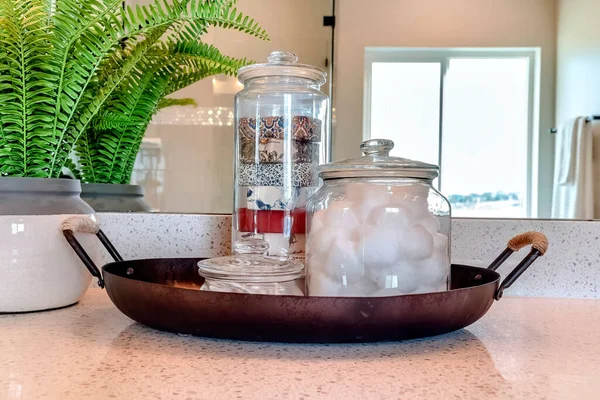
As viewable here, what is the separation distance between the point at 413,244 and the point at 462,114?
0.57 metres

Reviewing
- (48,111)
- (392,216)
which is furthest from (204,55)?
(392,216)

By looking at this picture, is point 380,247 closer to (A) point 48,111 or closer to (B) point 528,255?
(B) point 528,255

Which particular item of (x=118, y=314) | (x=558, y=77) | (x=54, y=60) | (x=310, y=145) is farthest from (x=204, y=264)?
(x=558, y=77)

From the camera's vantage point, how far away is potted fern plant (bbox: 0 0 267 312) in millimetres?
625

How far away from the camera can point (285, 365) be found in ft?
1.42

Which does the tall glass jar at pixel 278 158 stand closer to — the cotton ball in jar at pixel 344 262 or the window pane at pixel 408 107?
the cotton ball in jar at pixel 344 262

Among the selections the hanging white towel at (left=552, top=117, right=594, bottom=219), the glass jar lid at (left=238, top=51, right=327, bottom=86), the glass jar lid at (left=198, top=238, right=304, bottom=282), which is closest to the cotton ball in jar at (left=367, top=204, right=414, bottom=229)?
the glass jar lid at (left=198, top=238, right=304, bottom=282)

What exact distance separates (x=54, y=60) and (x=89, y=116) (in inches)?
3.7

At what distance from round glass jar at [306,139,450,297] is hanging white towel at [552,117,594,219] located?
1.54 feet

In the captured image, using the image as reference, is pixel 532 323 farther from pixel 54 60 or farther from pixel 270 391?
pixel 54 60

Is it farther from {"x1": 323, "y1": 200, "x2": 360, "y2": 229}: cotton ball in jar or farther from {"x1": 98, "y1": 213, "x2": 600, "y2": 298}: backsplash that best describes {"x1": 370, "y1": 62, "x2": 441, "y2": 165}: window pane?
{"x1": 323, "y1": 200, "x2": 360, "y2": 229}: cotton ball in jar

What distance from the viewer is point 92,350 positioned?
47 cm

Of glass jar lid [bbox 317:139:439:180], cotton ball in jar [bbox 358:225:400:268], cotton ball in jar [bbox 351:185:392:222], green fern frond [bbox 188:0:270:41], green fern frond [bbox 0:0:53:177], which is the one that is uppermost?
green fern frond [bbox 188:0:270:41]

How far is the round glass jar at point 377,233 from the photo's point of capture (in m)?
0.54
